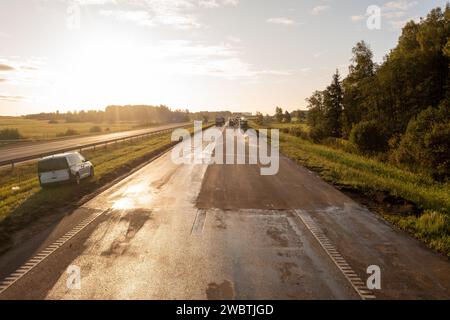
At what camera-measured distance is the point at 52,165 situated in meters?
15.0

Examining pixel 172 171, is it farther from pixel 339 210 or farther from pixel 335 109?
pixel 335 109

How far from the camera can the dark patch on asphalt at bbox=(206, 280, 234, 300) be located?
19.1 ft

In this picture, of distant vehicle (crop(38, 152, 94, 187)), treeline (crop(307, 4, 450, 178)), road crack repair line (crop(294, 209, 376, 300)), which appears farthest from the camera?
treeline (crop(307, 4, 450, 178))

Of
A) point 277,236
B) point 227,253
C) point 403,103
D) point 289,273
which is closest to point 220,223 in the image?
point 277,236

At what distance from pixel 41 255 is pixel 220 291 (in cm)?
456

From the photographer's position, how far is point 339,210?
11.6 meters

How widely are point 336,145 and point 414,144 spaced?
1907 centimetres

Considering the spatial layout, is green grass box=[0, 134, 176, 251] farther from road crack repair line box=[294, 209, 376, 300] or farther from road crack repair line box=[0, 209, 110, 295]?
road crack repair line box=[294, 209, 376, 300]

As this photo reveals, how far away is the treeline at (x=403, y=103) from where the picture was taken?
2114 centimetres

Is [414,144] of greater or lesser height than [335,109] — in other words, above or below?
below

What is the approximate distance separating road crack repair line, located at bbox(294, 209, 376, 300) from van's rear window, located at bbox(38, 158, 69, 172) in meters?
10.7

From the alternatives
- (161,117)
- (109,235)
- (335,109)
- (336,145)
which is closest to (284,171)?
(109,235)

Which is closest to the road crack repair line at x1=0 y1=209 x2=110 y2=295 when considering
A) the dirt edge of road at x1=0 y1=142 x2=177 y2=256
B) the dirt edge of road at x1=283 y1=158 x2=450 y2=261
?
the dirt edge of road at x1=0 y1=142 x2=177 y2=256
